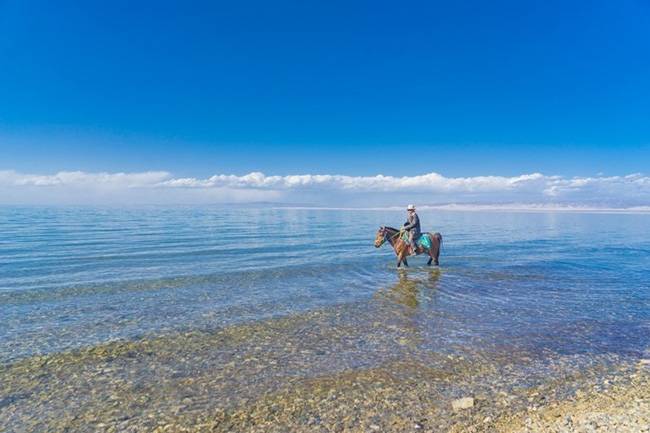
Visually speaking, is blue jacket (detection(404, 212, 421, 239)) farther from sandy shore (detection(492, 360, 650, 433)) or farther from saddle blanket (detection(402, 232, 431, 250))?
sandy shore (detection(492, 360, 650, 433))

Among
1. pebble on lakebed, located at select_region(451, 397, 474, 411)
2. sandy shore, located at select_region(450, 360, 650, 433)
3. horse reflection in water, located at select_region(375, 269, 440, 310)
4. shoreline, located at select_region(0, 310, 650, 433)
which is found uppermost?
sandy shore, located at select_region(450, 360, 650, 433)

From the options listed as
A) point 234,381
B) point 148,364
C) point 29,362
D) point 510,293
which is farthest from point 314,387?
point 510,293

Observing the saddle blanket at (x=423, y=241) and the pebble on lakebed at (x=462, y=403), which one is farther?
the saddle blanket at (x=423, y=241)

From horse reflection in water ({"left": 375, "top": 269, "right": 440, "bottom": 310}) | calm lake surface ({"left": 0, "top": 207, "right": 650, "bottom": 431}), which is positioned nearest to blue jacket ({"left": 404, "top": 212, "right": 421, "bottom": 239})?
calm lake surface ({"left": 0, "top": 207, "right": 650, "bottom": 431})

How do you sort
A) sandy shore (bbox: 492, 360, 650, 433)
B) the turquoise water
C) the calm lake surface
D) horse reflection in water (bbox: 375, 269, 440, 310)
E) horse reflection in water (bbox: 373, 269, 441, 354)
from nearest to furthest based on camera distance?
sandy shore (bbox: 492, 360, 650, 433) → the calm lake surface → horse reflection in water (bbox: 373, 269, 441, 354) → the turquoise water → horse reflection in water (bbox: 375, 269, 440, 310)

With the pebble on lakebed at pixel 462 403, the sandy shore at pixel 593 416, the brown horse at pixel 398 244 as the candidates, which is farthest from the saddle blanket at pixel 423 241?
the pebble on lakebed at pixel 462 403

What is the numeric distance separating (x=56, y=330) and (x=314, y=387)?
878 cm

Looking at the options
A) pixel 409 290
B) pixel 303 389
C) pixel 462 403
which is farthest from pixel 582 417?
pixel 409 290

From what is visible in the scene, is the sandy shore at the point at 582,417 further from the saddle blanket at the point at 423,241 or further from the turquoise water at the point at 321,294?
the saddle blanket at the point at 423,241

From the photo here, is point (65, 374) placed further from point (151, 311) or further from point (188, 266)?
point (188, 266)

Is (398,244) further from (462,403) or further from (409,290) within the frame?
(462,403)

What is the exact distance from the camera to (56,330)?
11.9m

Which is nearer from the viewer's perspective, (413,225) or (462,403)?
(462,403)

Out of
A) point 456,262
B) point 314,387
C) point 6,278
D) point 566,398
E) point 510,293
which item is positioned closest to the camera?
point 566,398
